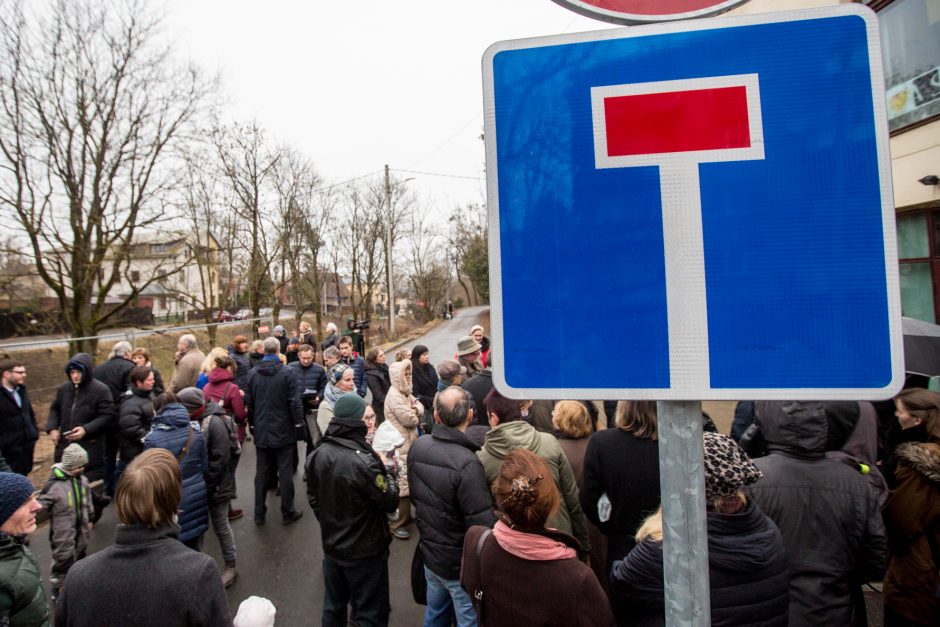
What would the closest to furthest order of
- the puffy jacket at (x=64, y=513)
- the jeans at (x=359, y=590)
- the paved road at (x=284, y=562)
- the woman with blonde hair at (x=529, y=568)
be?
the woman with blonde hair at (x=529, y=568)
the jeans at (x=359, y=590)
the puffy jacket at (x=64, y=513)
the paved road at (x=284, y=562)

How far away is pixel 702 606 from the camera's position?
0.87m

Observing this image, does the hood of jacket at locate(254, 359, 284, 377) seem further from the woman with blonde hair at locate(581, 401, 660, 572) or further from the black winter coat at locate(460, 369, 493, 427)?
the woman with blonde hair at locate(581, 401, 660, 572)

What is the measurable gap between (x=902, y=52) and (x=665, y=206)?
1042 centimetres

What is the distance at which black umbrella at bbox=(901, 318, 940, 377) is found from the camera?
3.96 m

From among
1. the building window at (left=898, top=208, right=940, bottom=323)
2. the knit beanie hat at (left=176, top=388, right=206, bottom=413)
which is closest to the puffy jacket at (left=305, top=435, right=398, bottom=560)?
the knit beanie hat at (left=176, top=388, right=206, bottom=413)

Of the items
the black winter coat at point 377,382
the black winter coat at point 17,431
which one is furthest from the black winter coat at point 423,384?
the black winter coat at point 17,431

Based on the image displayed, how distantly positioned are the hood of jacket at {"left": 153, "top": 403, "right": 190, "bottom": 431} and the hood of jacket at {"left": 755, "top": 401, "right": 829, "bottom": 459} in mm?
4072

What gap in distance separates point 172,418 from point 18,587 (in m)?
1.79

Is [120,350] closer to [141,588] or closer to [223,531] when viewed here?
[223,531]

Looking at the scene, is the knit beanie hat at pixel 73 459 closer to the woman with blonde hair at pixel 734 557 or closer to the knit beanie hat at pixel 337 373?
the knit beanie hat at pixel 337 373

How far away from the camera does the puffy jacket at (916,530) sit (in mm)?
2348

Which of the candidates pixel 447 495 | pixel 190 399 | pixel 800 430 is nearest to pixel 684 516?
pixel 800 430

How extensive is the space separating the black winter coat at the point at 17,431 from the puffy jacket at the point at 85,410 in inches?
7.8

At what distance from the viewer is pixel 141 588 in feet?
6.11
